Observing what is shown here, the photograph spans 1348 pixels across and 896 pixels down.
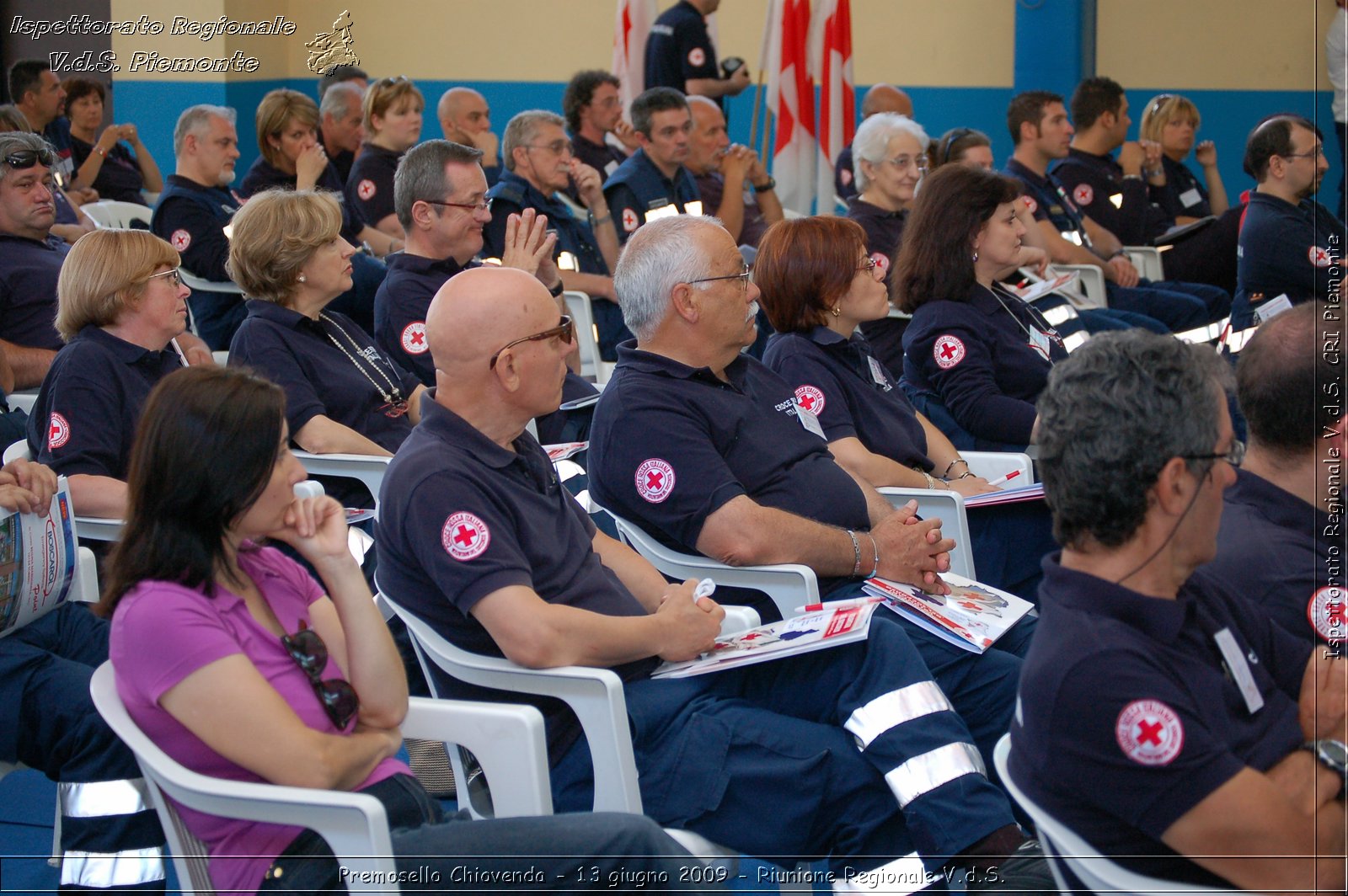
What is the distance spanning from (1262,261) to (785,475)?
3077mm

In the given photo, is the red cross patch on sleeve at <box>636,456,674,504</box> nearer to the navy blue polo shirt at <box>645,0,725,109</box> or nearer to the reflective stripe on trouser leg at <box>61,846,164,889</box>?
the reflective stripe on trouser leg at <box>61,846,164,889</box>

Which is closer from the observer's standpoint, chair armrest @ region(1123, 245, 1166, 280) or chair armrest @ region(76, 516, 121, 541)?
chair armrest @ region(76, 516, 121, 541)

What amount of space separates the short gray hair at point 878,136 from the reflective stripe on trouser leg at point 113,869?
3717 millimetres

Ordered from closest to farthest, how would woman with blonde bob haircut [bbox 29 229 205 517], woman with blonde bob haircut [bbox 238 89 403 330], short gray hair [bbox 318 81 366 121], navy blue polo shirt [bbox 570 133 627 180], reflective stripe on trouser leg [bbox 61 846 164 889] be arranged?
1. reflective stripe on trouser leg [bbox 61 846 164 889]
2. woman with blonde bob haircut [bbox 29 229 205 517]
3. woman with blonde bob haircut [bbox 238 89 403 330]
4. short gray hair [bbox 318 81 366 121]
5. navy blue polo shirt [bbox 570 133 627 180]

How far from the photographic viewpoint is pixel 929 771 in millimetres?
2039

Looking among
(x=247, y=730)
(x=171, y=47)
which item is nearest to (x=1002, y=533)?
(x=247, y=730)

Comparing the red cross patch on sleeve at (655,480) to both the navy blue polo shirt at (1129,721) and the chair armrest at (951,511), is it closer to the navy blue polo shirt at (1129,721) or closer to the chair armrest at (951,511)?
the chair armrest at (951,511)

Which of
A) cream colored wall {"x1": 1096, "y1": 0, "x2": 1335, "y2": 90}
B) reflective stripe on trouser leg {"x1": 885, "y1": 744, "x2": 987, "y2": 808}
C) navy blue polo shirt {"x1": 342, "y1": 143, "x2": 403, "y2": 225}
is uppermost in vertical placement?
cream colored wall {"x1": 1096, "y1": 0, "x2": 1335, "y2": 90}

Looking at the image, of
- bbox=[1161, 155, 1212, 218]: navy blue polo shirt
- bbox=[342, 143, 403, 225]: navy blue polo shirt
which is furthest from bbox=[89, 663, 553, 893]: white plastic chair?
bbox=[1161, 155, 1212, 218]: navy blue polo shirt

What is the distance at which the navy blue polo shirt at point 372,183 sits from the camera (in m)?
5.79

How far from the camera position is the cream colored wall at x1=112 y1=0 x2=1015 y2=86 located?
31.6 ft

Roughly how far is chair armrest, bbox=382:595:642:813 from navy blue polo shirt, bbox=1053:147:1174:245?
5.31m

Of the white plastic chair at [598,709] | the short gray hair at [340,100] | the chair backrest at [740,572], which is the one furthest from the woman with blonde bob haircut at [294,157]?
the white plastic chair at [598,709]

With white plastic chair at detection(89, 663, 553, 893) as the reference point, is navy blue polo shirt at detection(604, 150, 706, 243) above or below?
above
